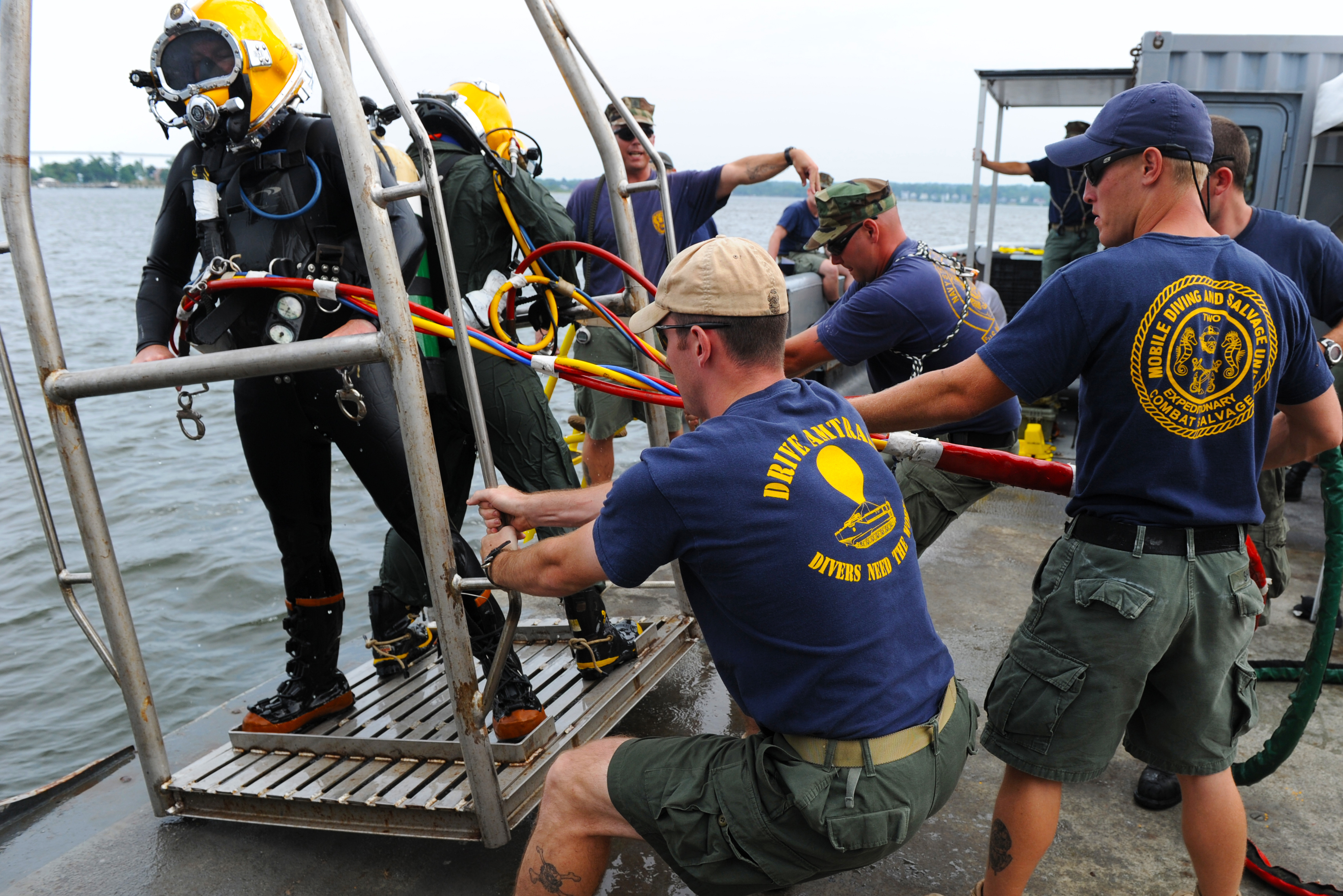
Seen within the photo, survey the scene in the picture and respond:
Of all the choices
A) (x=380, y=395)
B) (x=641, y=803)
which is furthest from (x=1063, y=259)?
(x=641, y=803)

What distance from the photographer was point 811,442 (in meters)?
1.70

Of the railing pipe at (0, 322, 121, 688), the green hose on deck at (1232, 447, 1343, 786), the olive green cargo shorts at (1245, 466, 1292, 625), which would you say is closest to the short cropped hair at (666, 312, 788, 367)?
the green hose on deck at (1232, 447, 1343, 786)

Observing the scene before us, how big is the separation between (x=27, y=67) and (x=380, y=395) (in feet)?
3.88

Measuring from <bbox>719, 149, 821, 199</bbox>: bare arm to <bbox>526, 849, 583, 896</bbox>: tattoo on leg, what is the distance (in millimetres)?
2721

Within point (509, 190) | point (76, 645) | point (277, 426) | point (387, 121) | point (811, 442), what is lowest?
point (76, 645)

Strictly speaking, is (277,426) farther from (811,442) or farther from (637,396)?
(811,442)

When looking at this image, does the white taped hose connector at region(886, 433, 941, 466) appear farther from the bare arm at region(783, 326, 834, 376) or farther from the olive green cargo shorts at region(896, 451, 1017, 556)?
the bare arm at region(783, 326, 834, 376)

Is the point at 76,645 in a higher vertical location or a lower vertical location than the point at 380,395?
lower

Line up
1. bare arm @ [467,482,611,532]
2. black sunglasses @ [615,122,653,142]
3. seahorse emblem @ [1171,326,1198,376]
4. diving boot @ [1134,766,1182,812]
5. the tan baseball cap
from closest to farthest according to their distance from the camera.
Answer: the tan baseball cap → seahorse emblem @ [1171,326,1198,376] → bare arm @ [467,482,611,532] → diving boot @ [1134,766,1182,812] → black sunglasses @ [615,122,653,142]

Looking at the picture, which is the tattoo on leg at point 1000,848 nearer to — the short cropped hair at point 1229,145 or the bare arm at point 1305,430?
the bare arm at point 1305,430

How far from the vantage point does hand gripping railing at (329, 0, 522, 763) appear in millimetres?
2061

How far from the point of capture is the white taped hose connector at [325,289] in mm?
2330

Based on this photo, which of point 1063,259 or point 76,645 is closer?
point 76,645

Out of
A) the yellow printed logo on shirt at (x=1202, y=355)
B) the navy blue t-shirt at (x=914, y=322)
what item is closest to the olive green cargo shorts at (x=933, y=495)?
the navy blue t-shirt at (x=914, y=322)
